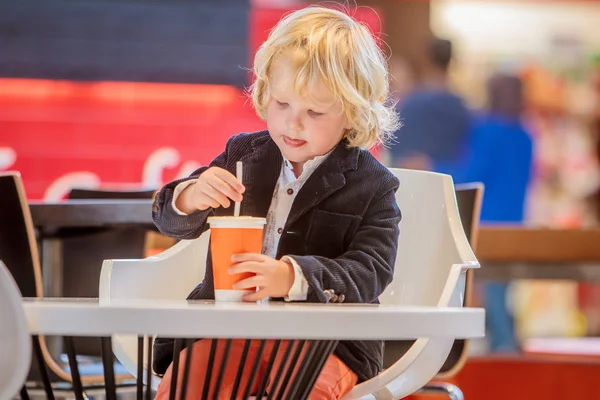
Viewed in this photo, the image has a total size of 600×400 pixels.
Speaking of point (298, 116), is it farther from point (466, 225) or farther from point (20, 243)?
point (466, 225)

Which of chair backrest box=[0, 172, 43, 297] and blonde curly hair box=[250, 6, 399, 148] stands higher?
blonde curly hair box=[250, 6, 399, 148]

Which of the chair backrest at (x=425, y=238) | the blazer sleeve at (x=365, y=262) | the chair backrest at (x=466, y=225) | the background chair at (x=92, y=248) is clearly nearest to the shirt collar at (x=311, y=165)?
the blazer sleeve at (x=365, y=262)

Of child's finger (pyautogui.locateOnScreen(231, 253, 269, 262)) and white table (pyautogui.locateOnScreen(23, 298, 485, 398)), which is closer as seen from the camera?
white table (pyautogui.locateOnScreen(23, 298, 485, 398))

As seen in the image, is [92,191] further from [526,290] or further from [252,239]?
[526,290]

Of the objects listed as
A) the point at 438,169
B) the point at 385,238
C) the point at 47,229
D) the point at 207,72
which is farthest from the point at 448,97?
the point at 385,238

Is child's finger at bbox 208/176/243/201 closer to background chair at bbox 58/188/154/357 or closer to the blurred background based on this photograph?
background chair at bbox 58/188/154/357

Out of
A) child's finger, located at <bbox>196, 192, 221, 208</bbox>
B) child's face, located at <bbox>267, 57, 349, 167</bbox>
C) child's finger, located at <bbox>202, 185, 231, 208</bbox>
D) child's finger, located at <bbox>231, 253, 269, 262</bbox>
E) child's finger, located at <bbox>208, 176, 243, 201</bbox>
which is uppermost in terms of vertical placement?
child's face, located at <bbox>267, 57, 349, 167</bbox>

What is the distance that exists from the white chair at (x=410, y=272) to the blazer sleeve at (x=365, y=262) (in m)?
0.11

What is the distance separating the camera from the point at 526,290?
6340 millimetres

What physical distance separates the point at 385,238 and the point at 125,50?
4.37 meters

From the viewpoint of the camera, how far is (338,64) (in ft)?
5.35

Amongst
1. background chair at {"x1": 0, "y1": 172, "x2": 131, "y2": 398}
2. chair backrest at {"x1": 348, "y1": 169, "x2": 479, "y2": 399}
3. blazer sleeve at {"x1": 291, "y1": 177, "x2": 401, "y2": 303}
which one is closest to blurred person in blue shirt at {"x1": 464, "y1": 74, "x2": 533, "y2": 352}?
chair backrest at {"x1": 348, "y1": 169, "x2": 479, "y2": 399}

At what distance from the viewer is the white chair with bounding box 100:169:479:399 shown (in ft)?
5.36

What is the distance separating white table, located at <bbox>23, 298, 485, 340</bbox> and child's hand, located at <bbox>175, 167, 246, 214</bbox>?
1.22 feet
